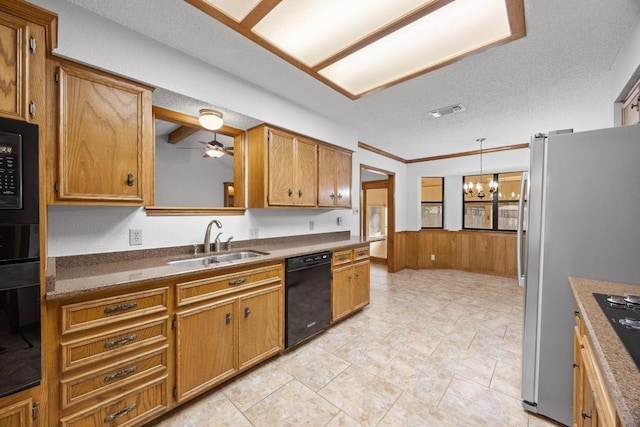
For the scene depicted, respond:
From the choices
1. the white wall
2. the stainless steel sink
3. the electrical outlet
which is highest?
the white wall

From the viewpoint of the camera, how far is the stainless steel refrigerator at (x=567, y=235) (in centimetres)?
145

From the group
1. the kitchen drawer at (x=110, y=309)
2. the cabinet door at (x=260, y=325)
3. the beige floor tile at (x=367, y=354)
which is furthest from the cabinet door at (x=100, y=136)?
the beige floor tile at (x=367, y=354)

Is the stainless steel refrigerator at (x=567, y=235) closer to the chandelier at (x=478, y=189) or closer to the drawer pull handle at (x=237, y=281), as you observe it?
the drawer pull handle at (x=237, y=281)

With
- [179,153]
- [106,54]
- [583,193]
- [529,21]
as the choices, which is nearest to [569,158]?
[583,193]

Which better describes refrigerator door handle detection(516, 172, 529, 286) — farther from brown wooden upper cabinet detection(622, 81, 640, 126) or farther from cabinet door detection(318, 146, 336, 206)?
cabinet door detection(318, 146, 336, 206)

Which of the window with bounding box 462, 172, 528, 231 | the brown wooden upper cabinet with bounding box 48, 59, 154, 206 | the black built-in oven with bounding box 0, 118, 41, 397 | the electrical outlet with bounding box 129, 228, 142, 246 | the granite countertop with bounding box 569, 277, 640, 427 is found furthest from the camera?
the window with bounding box 462, 172, 528, 231

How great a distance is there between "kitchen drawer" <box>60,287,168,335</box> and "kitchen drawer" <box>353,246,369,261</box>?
82.2 inches

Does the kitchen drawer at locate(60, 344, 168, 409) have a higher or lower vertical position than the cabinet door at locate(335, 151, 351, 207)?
lower

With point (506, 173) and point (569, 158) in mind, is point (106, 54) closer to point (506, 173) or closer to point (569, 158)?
point (569, 158)

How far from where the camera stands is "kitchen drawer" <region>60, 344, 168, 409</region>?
131 cm

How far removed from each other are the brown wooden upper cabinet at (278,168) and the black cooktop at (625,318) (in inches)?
93.9

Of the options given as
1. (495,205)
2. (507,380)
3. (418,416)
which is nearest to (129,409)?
(418,416)

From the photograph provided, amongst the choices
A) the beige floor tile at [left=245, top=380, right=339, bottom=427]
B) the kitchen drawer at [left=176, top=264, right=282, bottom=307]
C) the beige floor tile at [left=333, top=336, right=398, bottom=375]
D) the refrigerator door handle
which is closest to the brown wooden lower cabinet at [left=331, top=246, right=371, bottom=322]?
the beige floor tile at [left=333, top=336, right=398, bottom=375]

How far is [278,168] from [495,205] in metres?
5.08
